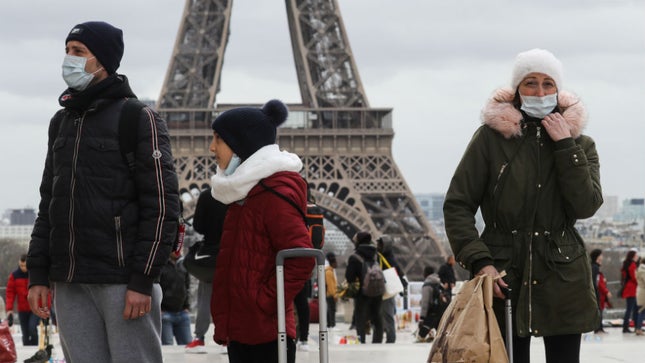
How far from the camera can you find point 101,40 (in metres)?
5.34

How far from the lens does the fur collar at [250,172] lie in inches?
212

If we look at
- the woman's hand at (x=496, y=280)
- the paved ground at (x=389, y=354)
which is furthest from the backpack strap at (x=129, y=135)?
the paved ground at (x=389, y=354)

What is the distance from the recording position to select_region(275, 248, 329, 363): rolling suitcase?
498 cm

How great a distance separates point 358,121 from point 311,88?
2.06 metres

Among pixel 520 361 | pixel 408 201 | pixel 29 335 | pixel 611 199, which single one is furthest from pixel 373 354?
pixel 611 199

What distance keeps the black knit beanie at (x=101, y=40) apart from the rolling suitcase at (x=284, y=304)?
110 centimetres

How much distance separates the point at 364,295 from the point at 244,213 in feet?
31.3

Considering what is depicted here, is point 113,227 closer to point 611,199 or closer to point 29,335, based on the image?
point 29,335

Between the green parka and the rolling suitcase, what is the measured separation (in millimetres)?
665

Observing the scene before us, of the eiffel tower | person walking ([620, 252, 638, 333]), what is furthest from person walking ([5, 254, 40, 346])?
the eiffel tower

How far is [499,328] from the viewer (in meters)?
5.29

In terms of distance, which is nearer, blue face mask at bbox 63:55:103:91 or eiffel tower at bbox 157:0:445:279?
blue face mask at bbox 63:55:103:91

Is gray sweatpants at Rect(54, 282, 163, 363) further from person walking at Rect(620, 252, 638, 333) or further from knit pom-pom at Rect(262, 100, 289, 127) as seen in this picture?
person walking at Rect(620, 252, 638, 333)

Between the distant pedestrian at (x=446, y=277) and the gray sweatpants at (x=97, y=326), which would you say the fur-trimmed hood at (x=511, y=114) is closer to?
the gray sweatpants at (x=97, y=326)
